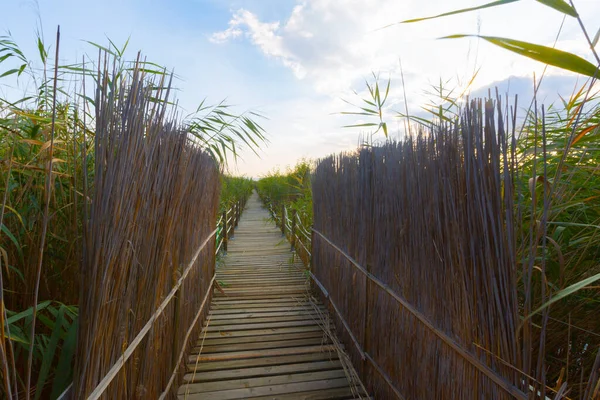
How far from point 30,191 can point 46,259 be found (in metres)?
0.32

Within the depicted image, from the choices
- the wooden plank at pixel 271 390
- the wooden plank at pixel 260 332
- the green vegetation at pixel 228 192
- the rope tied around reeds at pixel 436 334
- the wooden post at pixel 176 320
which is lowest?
the wooden plank at pixel 271 390

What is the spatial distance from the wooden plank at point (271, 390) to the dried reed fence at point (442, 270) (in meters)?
0.26

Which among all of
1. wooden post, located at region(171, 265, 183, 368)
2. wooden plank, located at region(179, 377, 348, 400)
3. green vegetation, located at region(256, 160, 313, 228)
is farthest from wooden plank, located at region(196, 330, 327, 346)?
green vegetation, located at region(256, 160, 313, 228)

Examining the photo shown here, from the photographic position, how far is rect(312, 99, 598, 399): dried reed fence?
0.97 metres

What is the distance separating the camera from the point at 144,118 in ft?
3.87

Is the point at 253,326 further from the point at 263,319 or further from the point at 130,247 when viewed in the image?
the point at 130,247

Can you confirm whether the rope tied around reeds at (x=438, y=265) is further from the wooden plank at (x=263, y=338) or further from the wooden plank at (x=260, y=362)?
the wooden plank at (x=263, y=338)

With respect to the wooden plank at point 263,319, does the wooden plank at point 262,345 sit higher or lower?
lower

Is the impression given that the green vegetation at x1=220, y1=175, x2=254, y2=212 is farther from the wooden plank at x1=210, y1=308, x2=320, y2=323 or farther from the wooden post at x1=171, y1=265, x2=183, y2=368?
the wooden post at x1=171, y1=265, x2=183, y2=368

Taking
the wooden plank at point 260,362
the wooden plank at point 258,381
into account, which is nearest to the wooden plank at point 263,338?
the wooden plank at point 260,362

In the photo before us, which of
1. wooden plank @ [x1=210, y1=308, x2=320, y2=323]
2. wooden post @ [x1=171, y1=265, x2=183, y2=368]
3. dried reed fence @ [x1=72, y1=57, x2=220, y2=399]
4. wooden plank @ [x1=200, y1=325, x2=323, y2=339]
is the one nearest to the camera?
dried reed fence @ [x1=72, y1=57, x2=220, y2=399]

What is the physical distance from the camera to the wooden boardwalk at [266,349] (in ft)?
7.77

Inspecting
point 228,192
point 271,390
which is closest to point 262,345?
point 271,390

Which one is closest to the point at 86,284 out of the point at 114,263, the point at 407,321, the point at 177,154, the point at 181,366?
the point at 114,263
